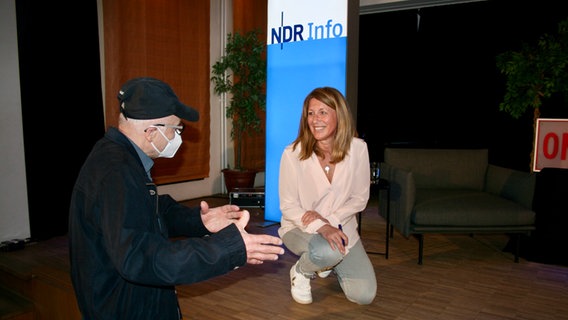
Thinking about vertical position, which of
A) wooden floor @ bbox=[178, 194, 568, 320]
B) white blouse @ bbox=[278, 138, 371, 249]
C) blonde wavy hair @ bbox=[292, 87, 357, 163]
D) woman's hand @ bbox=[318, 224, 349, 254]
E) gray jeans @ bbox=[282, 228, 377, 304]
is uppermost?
blonde wavy hair @ bbox=[292, 87, 357, 163]

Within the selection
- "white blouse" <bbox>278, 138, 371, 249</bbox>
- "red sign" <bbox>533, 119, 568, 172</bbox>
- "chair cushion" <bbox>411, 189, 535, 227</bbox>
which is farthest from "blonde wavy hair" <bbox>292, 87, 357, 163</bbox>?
"red sign" <bbox>533, 119, 568, 172</bbox>

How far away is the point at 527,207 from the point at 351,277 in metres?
1.84

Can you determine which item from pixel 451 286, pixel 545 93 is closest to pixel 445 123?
pixel 545 93

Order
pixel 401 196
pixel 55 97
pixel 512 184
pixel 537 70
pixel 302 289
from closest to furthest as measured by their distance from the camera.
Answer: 1. pixel 302 289
2. pixel 401 196
3. pixel 512 184
4. pixel 55 97
5. pixel 537 70

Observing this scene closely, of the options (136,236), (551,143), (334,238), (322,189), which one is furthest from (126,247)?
(551,143)

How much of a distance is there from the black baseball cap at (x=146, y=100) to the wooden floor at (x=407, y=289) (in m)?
1.72

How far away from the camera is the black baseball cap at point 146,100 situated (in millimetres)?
1250

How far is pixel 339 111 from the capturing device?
271 centimetres

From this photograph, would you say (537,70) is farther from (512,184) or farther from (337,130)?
(337,130)

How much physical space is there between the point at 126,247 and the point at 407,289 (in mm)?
2449

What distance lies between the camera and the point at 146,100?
1.25 metres

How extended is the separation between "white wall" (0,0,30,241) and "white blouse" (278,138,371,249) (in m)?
2.80

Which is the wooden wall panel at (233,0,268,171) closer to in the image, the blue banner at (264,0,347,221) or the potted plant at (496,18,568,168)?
the blue banner at (264,0,347,221)

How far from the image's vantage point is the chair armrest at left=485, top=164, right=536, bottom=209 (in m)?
3.56
